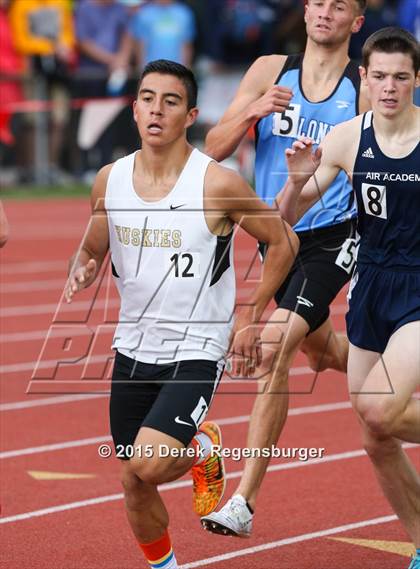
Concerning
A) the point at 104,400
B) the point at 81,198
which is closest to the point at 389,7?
the point at 81,198

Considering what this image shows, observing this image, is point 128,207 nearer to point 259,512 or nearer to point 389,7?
point 259,512

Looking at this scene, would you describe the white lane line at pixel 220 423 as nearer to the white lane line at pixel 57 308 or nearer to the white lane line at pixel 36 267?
the white lane line at pixel 57 308

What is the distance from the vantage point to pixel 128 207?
532 cm

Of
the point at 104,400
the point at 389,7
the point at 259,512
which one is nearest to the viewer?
the point at 259,512

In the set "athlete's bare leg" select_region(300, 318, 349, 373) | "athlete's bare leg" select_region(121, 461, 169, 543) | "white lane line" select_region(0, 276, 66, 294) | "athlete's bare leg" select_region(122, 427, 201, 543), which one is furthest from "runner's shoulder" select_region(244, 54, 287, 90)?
"white lane line" select_region(0, 276, 66, 294)

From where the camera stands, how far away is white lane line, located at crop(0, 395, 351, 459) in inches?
294

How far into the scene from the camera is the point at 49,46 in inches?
733

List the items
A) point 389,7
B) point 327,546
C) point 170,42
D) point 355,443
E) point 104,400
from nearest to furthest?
point 327,546, point 355,443, point 104,400, point 170,42, point 389,7

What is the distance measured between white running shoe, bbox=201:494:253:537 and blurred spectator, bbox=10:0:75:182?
1323cm

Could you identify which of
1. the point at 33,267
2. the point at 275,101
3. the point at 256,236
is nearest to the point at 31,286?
the point at 33,267

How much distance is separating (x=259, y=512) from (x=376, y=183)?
1.93 m

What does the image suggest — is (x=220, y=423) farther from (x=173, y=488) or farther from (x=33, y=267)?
(x=33, y=267)

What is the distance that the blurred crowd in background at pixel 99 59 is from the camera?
1847 centimetres

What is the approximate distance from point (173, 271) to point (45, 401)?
3.67 m
